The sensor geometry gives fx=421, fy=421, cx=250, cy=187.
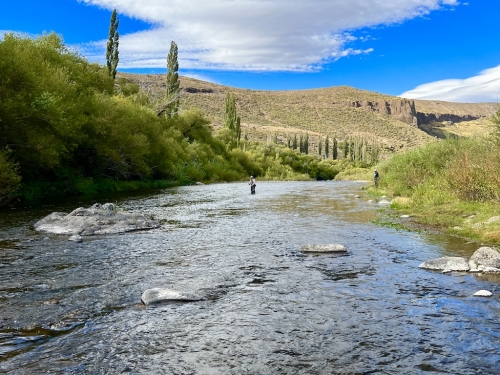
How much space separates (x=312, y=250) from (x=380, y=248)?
248 centimetres

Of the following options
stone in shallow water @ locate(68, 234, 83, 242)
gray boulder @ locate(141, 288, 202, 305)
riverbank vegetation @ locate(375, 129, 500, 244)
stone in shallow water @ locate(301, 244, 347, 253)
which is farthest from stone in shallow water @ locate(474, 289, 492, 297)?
stone in shallow water @ locate(68, 234, 83, 242)

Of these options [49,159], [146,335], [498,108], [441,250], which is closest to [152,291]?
[146,335]

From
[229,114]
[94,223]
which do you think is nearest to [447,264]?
[94,223]

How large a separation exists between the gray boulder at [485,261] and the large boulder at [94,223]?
42.6 ft

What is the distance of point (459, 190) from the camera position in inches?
826

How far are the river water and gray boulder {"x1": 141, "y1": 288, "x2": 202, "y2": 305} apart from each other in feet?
0.69

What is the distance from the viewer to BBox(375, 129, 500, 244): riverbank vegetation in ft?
55.0

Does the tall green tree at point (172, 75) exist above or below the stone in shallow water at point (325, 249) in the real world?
above

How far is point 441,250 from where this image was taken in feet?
45.3

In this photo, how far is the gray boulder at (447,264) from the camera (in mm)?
11172

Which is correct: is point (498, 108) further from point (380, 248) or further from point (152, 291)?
point (152, 291)

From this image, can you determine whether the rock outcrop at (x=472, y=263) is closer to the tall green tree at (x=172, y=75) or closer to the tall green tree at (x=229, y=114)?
the tall green tree at (x=172, y=75)

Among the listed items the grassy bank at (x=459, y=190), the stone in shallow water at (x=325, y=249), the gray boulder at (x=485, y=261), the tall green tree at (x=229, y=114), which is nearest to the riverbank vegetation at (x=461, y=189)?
the grassy bank at (x=459, y=190)

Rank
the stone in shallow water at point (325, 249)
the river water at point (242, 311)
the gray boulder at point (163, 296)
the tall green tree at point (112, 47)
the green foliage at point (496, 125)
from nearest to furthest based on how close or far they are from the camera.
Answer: the river water at point (242, 311) < the gray boulder at point (163, 296) < the stone in shallow water at point (325, 249) < the green foliage at point (496, 125) < the tall green tree at point (112, 47)
